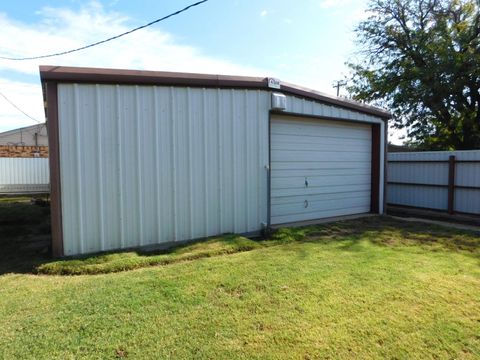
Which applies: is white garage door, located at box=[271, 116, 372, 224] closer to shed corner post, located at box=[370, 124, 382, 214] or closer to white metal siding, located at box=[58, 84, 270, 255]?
shed corner post, located at box=[370, 124, 382, 214]

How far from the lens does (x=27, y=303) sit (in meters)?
3.39

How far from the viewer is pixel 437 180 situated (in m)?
10.1

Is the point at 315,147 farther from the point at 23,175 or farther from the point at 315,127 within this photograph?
the point at 23,175

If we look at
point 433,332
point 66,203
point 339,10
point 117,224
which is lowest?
point 433,332

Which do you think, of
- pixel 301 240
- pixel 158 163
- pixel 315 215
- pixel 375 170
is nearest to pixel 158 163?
pixel 158 163

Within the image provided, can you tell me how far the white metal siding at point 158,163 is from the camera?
4.98 meters

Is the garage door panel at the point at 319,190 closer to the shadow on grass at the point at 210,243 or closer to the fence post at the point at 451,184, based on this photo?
the shadow on grass at the point at 210,243

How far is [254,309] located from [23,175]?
1918 cm

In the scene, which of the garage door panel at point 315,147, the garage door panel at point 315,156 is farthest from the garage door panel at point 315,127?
the garage door panel at point 315,156

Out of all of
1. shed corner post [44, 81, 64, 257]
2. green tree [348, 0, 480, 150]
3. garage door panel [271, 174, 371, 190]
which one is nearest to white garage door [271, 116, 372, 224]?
garage door panel [271, 174, 371, 190]

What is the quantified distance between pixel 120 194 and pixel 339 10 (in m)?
6.71

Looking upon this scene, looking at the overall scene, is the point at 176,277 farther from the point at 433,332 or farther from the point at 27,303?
the point at 433,332

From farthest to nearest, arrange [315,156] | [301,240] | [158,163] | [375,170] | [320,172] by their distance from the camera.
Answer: [375,170], [320,172], [315,156], [301,240], [158,163]

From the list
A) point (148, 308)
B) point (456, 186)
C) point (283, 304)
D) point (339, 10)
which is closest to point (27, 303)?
Result: point (148, 308)
